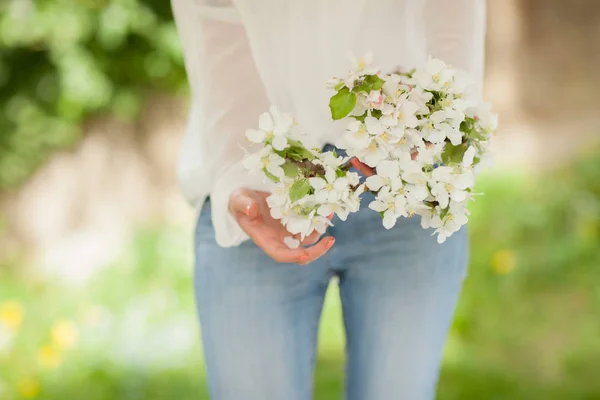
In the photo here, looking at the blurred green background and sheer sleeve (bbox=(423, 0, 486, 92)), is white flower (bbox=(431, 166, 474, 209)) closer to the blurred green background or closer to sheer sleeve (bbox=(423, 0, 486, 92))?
sheer sleeve (bbox=(423, 0, 486, 92))

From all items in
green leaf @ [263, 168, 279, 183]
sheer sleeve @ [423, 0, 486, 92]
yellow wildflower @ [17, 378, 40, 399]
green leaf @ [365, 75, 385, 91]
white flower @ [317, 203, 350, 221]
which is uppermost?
sheer sleeve @ [423, 0, 486, 92]

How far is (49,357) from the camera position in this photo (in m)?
2.65

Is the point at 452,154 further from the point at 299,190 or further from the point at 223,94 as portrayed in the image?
the point at 223,94

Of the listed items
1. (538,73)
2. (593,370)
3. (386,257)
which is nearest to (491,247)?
(593,370)

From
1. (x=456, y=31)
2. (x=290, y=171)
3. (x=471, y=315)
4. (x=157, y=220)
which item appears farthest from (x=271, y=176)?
(x=157, y=220)

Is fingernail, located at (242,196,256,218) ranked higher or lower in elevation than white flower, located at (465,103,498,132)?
lower

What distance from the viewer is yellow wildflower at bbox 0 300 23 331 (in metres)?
2.83

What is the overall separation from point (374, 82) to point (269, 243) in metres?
0.24

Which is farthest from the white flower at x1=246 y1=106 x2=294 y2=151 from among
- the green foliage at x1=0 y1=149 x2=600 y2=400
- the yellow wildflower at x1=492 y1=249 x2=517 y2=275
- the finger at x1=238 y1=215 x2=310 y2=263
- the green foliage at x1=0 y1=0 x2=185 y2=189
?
the green foliage at x1=0 y1=0 x2=185 y2=189

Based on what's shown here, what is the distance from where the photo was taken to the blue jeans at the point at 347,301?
103 centimetres

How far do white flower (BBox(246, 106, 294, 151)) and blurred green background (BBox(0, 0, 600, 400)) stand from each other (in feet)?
5.35

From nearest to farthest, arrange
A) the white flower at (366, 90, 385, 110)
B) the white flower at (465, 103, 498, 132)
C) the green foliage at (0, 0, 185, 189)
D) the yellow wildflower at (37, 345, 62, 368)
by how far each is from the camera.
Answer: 1. the white flower at (366, 90, 385, 110)
2. the white flower at (465, 103, 498, 132)
3. the yellow wildflower at (37, 345, 62, 368)
4. the green foliage at (0, 0, 185, 189)

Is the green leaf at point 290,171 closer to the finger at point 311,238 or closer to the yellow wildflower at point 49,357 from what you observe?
the finger at point 311,238

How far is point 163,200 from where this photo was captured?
3.29m
